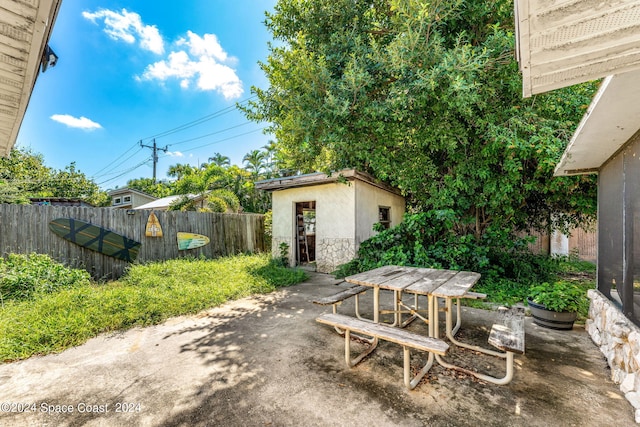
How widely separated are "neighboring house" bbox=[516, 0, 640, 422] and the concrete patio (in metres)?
0.37

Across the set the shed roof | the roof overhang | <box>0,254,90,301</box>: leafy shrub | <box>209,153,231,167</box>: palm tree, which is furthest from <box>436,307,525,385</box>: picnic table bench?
<box>209,153,231,167</box>: palm tree

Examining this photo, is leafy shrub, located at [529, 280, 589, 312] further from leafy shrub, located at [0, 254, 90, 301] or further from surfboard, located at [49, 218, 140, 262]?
surfboard, located at [49, 218, 140, 262]

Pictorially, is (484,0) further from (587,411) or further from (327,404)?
(327,404)

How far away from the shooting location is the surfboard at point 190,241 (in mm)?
7428

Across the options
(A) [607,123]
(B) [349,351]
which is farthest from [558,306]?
(B) [349,351]

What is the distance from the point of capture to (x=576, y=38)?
1097 millimetres

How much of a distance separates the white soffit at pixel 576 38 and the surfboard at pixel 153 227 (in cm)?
789

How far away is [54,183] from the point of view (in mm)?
16500

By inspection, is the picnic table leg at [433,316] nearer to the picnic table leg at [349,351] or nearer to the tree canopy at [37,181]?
the picnic table leg at [349,351]

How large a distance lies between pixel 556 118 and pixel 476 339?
4.46 m

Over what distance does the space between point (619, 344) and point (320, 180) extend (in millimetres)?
5629

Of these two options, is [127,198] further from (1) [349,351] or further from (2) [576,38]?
(2) [576,38]

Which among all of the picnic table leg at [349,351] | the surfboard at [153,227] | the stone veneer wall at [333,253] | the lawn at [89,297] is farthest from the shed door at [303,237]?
the picnic table leg at [349,351]

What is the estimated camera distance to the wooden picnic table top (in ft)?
7.90
